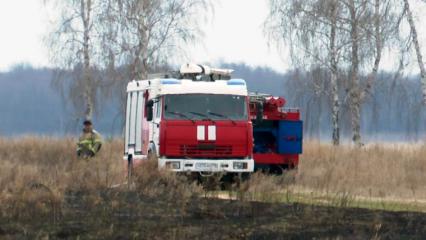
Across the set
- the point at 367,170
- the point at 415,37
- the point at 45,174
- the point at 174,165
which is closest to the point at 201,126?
the point at 174,165

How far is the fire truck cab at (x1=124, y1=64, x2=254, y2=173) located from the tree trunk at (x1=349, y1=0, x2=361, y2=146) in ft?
52.0

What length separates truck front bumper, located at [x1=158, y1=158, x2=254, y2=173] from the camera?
90.3ft

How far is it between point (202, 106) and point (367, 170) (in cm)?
801

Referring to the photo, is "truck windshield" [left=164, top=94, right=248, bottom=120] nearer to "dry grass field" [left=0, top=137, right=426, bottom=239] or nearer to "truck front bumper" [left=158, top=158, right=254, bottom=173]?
"truck front bumper" [left=158, top=158, right=254, bottom=173]

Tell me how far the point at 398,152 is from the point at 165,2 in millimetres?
15801

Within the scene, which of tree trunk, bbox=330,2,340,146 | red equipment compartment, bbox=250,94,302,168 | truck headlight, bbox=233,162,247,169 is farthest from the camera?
tree trunk, bbox=330,2,340,146

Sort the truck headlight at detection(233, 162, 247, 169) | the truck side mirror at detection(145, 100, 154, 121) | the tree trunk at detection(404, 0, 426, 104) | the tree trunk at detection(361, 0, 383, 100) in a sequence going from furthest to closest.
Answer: the tree trunk at detection(361, 0, 383, 100) < the tree trunk at detection(404, 0, 426, 104) < the truck side mirror at detection(145, 100, 154, 121) < the truck headlight at detection(233, 162, 247, 169)

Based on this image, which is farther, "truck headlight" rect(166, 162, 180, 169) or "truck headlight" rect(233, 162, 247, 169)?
"truck headlight" rect(233, 162, 247, 169)

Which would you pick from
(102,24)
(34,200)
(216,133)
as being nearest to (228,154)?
(216,133)

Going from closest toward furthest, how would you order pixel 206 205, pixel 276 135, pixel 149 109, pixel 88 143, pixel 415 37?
pixel 206 205, pixel 149 109, pixel 276 135, pixel 88 143, pixel 415 37

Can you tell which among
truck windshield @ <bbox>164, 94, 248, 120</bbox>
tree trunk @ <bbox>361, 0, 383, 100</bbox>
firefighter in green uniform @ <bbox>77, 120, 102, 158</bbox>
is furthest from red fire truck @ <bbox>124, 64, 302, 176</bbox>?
tree trunk @ <bbox>361, 0, 383, 100</bbox>

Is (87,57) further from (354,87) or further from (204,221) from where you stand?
(204,221)

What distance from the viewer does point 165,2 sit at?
50438mm

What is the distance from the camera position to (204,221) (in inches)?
695
